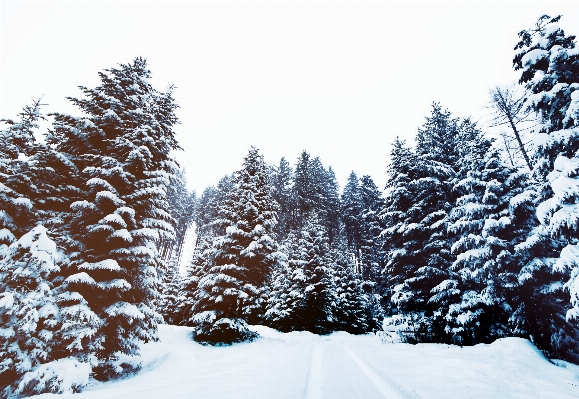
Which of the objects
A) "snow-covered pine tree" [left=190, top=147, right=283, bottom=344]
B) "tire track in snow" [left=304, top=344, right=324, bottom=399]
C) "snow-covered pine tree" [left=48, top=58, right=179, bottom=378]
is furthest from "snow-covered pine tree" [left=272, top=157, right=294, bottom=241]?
"tire track in snow" [left=304, top=344, right=324, bottom=399]

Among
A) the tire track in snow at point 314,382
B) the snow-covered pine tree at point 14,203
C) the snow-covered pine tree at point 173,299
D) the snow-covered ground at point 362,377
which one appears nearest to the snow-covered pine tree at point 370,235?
the snow-covered pine tree at point 173,299

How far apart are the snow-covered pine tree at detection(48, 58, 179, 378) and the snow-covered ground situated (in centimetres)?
188

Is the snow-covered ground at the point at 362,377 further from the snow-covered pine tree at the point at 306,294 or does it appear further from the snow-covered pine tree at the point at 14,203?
the snow-covered pine tree at the point at 306,294

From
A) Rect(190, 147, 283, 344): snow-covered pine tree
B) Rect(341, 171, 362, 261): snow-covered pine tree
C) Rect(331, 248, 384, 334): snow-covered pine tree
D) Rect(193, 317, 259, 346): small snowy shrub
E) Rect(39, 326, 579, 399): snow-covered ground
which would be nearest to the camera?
Rect(39, 326, 579, 399): snow-covered ground

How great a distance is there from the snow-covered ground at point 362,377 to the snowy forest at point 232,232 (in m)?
1.72

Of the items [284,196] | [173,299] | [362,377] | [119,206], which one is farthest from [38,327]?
[284,196]

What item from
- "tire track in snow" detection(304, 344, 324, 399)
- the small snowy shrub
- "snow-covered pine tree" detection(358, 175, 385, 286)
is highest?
"snow-covered pine tree" detection(358, 175, 385, 286)

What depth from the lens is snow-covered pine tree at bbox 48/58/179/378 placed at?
379 inches

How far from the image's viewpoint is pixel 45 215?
33.9ft

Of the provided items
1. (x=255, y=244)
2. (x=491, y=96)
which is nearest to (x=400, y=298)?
(x=255, y=244)

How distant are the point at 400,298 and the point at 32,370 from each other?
17.0 meters

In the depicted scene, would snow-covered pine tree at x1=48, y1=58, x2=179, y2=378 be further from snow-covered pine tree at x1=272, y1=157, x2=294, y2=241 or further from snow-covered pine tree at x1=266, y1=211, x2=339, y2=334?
snow-covered pine tree at x1=272, y1=157, x2=294, y2=241

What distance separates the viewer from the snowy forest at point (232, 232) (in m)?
8.23

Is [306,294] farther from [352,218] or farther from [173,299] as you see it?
[352,218]
